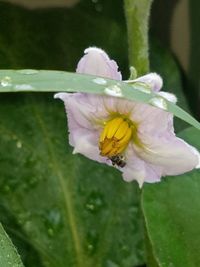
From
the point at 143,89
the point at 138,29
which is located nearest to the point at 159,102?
the point at 143,89

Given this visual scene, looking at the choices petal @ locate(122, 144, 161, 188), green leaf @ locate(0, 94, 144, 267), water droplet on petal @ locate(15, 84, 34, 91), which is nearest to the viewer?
water droplet on petal @ locate(15, 84, 34, 91)

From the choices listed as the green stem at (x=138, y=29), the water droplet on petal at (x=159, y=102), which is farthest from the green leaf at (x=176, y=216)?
the water droplet on petal at (x=159, y=102)

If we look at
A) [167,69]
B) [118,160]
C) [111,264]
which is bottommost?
[111,264]

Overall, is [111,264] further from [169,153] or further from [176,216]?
[169,153]

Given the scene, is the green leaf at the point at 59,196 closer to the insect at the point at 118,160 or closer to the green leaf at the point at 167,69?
the green leaf at the point at 167,69

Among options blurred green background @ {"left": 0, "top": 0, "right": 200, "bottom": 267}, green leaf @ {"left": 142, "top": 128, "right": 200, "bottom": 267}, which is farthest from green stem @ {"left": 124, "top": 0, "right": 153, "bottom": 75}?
blurred green background @ {"left": 0, "top": 0, "right": 200, "bottom": 267}

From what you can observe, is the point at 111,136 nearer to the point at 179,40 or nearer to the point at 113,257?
the point at 113,257

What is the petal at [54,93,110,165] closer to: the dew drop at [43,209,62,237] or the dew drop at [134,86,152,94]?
the dew drop at [134,86,152,94]
